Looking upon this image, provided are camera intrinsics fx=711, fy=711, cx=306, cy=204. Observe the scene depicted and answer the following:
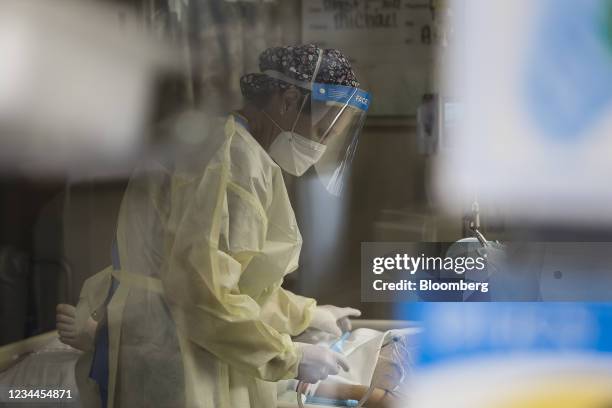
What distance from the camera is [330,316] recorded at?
1.83 meters

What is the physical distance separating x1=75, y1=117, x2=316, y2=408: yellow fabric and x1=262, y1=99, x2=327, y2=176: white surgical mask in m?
0.03

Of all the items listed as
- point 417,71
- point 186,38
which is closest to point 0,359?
point 186,38

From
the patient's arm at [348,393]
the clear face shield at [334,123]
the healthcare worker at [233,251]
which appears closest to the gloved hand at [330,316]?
the healthcare worker at [233,251]

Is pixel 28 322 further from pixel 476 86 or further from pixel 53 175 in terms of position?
pixel 476 86

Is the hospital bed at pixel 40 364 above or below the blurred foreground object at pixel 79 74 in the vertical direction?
below

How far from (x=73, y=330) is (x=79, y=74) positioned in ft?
2.23

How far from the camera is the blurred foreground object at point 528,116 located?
5.82ft

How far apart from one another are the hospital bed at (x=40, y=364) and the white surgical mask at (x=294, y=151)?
0.76 meters

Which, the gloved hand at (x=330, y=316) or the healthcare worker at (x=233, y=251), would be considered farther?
the gloved hand at (x=330, y=316)

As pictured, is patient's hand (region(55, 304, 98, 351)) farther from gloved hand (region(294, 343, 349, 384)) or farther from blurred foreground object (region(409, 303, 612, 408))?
blurred foreground object (region(409, 303, 612, 408))

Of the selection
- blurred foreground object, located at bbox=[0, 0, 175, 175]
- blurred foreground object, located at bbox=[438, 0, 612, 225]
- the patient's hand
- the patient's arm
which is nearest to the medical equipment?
the patient's arm

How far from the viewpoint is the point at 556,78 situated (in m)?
1.78

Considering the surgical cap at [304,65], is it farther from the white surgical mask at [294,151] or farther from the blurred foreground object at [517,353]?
the blurred foreground object at [517,353]

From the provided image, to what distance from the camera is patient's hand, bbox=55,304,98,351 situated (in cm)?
188
